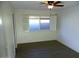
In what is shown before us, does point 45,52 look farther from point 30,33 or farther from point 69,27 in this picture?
point 30,33

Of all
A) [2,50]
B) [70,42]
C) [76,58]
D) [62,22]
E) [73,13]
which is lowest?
[76,58]

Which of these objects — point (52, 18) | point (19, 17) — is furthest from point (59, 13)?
point (19, 17)

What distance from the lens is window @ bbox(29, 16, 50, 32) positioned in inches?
284

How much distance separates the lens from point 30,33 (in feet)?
23.5

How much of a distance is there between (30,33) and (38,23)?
882mm

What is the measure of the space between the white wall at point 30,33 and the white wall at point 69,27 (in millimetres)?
588

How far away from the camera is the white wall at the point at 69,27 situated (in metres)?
5.20

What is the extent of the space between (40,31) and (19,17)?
1690 mm

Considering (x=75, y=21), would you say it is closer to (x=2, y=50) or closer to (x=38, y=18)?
(x=38, y=18)

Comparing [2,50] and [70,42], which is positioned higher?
[2,50]

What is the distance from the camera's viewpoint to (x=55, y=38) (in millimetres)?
→ 7828

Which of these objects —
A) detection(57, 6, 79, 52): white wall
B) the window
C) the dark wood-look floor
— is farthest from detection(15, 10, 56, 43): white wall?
the dark wood-look floor

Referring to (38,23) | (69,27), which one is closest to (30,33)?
(38,23)

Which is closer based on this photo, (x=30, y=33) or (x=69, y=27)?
(x=69, y=27)
